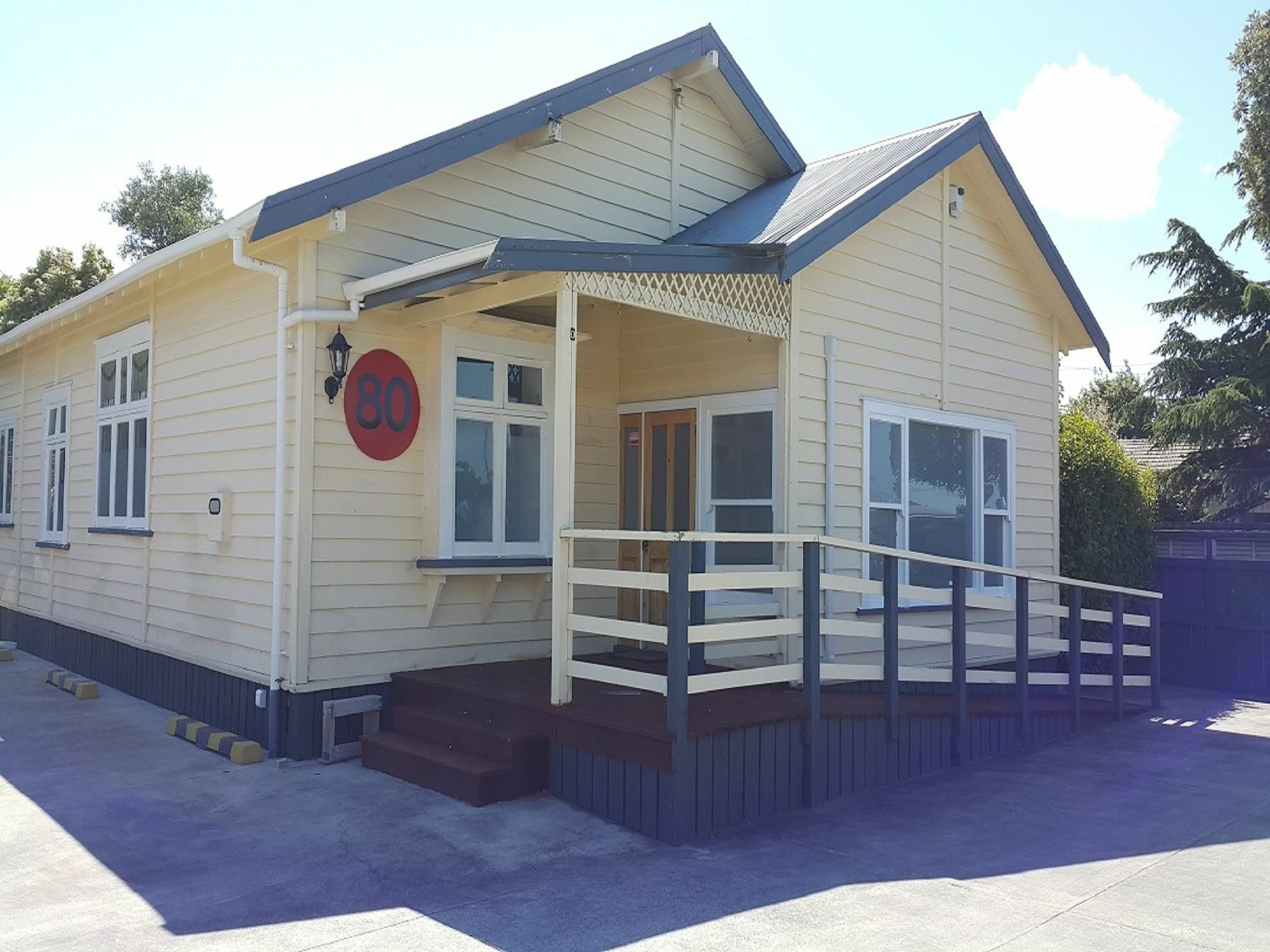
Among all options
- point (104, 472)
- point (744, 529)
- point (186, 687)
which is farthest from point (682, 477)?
point (104, 472)

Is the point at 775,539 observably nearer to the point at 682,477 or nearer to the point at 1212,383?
the point at 682,477

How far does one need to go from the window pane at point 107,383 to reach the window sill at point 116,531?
45.5 inches

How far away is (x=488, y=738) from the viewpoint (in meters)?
6.09

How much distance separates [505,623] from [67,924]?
12.9 feet

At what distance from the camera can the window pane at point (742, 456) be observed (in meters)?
7.98

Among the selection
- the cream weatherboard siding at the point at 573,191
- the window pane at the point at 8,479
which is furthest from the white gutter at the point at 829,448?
the window pane at the point at 8,479

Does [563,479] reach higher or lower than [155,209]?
lower

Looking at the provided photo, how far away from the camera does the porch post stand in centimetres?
580

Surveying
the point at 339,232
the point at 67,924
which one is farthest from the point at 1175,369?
the point at 67,924

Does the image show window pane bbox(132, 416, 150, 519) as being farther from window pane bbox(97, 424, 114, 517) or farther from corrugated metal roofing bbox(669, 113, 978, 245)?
corrugated metal roofing bbox(669, 113, 978, 245)

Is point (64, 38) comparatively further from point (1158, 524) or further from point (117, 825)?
point (1158, 524)

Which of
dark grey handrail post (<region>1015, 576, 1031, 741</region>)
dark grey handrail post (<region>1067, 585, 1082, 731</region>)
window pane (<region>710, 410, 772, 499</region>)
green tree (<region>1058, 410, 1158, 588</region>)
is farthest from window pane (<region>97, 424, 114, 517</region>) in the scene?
green tree (<region>1058, 410, 1158, 588</region>)

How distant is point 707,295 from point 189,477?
4.33 m

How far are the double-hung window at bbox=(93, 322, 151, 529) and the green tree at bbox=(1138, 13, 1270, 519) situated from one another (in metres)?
14.4
